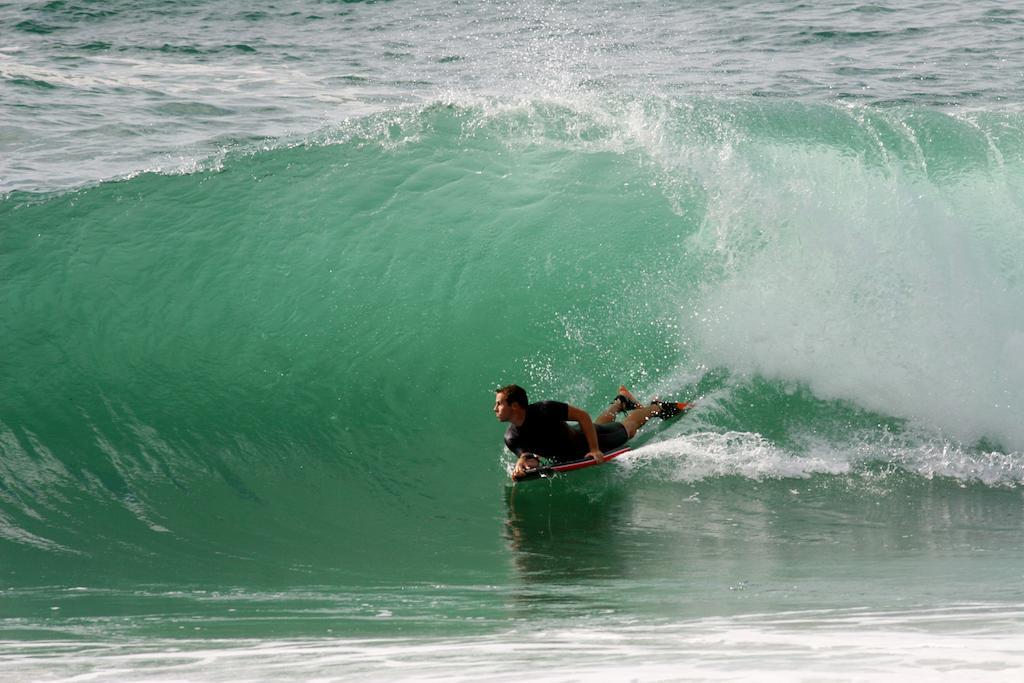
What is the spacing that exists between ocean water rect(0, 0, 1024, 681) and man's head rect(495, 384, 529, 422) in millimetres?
687

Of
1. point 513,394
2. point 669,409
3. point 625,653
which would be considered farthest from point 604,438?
point 625,653

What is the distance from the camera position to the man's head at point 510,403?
6832mm

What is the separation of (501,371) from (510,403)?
7.24 ft

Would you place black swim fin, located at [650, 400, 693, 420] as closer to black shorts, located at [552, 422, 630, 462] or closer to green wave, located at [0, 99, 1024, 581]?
green wave, located at [0, 99, 1024, 581]

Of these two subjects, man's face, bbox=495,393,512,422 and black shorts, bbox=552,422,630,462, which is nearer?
man's face, bbox=495,393,512,422

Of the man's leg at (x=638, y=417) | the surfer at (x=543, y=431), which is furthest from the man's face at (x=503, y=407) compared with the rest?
the man's leg at (x=638, y=417)

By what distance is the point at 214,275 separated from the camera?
10.2 m

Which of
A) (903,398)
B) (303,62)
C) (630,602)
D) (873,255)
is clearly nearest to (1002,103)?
(873,255)

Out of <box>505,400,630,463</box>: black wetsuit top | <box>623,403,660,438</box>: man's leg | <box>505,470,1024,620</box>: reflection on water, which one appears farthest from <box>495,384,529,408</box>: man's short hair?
<box>623,403,660,438</box>: man's leg

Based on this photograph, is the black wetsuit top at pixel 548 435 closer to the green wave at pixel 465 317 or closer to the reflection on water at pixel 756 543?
the reflection on water at pixel 756 543

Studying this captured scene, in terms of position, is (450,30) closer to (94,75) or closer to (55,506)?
(94,75)

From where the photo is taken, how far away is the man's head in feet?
22.4

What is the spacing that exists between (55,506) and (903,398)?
647cm

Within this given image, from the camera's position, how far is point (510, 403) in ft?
22.5
